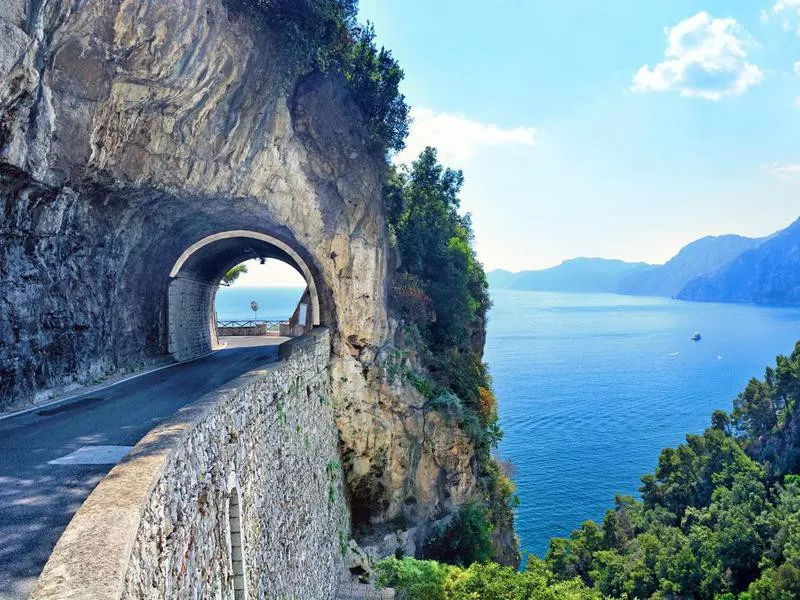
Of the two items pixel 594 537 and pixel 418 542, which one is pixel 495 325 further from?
pixel 418 542

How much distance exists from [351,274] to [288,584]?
32.6 ft

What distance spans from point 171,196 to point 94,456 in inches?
315

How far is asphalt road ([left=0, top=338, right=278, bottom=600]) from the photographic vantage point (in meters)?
4.40

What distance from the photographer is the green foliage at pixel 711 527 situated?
27.7 meters

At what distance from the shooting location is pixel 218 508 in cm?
586

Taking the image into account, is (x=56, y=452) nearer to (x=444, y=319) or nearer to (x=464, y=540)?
(x=464, y=540)

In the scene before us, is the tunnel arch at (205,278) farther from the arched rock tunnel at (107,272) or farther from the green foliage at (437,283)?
the green foliage at (437,283)

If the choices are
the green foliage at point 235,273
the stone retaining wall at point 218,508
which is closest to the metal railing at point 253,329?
the green foliage at point 235,273

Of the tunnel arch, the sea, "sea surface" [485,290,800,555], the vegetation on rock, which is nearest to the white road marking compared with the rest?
the tunnel arch

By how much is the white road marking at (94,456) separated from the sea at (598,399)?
109 feet

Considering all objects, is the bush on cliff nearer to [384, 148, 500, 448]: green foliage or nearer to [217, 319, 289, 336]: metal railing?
[384, 148, 500, 448]: green foliage

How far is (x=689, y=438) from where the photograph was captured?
40.4 meters

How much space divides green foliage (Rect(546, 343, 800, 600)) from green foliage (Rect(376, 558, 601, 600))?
1606 centimetres

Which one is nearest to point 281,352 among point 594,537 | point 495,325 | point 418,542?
point 418,542
